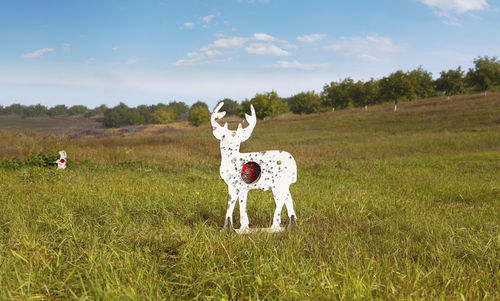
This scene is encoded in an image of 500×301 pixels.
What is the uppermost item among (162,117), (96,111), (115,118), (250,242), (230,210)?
(96,111)

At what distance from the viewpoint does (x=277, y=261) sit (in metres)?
2.74

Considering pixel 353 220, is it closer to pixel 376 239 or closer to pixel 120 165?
pixel 376 239

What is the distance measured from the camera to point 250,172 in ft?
13.6

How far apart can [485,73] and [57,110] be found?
420ft

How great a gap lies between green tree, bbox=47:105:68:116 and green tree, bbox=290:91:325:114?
294 ft

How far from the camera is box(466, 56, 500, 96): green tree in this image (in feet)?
160

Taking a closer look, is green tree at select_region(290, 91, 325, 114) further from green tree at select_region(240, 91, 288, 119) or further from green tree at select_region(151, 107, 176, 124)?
green tree at select_region(151, 107, 176, 124)

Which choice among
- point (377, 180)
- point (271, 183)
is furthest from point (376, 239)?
point (377, 180)

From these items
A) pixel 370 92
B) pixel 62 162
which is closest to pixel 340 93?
pixel 370 92

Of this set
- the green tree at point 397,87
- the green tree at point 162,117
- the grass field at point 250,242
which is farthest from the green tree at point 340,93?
the grass field at point 250,242

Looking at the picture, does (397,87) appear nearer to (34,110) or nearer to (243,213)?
(243,213)

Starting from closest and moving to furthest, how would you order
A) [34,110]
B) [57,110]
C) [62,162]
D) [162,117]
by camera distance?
1. [62,162]
2. [162,117]
3. [34,110]
4. [57,110]

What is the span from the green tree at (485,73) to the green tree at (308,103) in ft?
90.7

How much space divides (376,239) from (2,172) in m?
9.27
